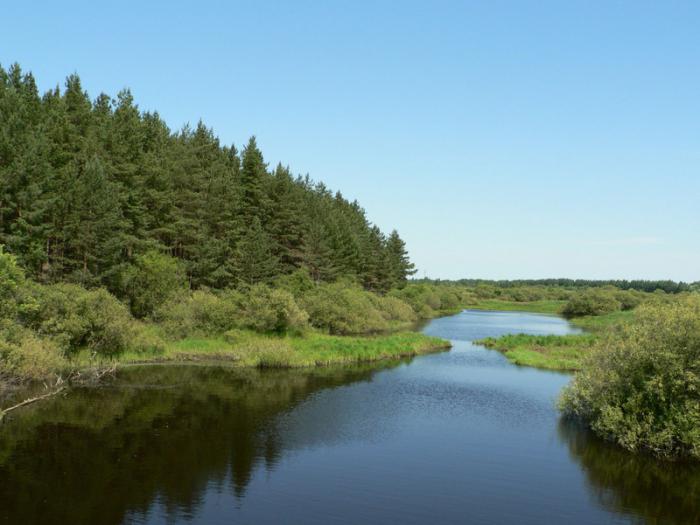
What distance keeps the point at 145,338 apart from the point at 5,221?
18865 mm

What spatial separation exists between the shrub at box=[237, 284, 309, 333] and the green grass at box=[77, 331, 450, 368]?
1.31 m

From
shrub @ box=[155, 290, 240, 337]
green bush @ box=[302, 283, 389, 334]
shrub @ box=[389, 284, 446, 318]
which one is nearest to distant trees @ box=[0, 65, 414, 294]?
shrub @ box=[155, 290, 240, 337]

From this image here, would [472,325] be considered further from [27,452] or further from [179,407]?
[27,452]

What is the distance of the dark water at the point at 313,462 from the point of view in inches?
1017

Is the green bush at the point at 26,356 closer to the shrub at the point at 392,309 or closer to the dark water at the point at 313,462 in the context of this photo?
the dark water at the point at 313,462

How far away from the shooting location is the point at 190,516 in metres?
24.5

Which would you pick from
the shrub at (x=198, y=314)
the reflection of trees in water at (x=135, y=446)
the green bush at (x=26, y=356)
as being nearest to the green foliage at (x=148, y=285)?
the shrub at (x=198, y=314)

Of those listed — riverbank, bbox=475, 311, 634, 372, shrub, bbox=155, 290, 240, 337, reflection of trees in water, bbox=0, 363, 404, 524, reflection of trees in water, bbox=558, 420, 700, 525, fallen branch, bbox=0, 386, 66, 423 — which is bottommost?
reflection of trees in water, bbox=558, 420, 700, 525

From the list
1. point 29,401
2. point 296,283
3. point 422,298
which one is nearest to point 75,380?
Answer: point 29,401

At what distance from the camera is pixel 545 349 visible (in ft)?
260

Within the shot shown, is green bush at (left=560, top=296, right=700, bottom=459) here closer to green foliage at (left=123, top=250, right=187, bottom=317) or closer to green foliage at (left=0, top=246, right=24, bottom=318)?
green foliage at (left=0, top=246, right=24, bottom=318)

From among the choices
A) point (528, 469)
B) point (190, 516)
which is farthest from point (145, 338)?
point (528, 469)

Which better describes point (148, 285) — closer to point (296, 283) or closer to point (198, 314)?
point (198, 314)

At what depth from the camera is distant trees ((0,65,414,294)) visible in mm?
56375
